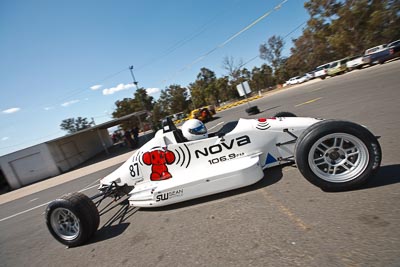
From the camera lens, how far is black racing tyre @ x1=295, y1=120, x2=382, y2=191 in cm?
279

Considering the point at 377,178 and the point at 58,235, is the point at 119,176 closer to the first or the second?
the point at 58,235

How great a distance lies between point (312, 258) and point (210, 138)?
2284 mm

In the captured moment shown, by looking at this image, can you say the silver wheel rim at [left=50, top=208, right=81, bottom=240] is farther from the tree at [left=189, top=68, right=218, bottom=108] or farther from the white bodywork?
the tree at [left=189, top=68, right=218, bottom=108]

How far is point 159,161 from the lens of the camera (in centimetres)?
407

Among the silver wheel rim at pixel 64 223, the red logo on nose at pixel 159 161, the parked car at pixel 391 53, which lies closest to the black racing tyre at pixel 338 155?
the red logo on nose at pixel 159 161

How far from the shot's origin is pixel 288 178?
375cm

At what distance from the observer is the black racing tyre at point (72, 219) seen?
3.51m

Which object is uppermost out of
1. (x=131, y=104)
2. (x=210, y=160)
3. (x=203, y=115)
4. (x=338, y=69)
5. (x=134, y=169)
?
(x=131, y=104)

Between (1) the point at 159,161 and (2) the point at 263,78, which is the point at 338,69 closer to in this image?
(1) the point at 159,161

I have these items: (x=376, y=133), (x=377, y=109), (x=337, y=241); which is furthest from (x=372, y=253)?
(x=377, y=109)

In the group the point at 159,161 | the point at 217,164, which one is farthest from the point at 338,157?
the point at 159,161

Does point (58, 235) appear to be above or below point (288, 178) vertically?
above

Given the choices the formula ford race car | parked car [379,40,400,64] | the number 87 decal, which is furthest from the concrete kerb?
parked car [379,40,400,64]

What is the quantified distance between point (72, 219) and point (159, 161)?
1.73 meters
